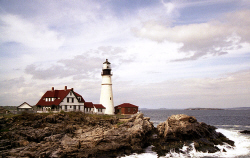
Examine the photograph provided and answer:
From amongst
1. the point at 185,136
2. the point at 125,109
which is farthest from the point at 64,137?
the point at 125,109

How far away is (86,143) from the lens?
79.7ft

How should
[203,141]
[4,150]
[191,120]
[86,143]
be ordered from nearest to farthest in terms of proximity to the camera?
1. [4,150]
2. [86,143]
3. [203,141]
4. [191,120]

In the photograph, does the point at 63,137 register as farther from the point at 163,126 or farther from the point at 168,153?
the point at 163,126

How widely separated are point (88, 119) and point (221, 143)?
60.7 ft

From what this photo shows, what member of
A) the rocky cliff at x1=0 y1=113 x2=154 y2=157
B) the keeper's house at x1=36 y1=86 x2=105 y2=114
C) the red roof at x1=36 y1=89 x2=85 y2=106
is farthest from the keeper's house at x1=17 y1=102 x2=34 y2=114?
the rocky cliff at x1=0 y1=113 x2=154 y2=157

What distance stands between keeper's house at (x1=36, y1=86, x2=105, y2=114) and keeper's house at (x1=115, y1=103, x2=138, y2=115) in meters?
6.28

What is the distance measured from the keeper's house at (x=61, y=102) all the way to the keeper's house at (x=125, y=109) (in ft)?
20.6

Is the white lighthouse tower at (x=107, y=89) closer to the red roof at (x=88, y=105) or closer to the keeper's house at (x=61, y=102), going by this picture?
the keeper's house at (x=61, y=102)

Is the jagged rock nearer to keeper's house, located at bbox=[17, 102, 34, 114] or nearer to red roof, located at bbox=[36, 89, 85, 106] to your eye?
red roof, located at bbox=[36, 89, 85, 106]

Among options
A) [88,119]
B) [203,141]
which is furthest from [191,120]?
[88,119]

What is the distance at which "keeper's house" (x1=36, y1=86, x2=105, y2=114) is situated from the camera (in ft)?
121

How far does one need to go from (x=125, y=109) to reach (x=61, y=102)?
14.1 meters

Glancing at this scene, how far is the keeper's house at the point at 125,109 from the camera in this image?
45.4 m

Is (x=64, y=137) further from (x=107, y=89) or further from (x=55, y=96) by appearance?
(x=107, y=89)
